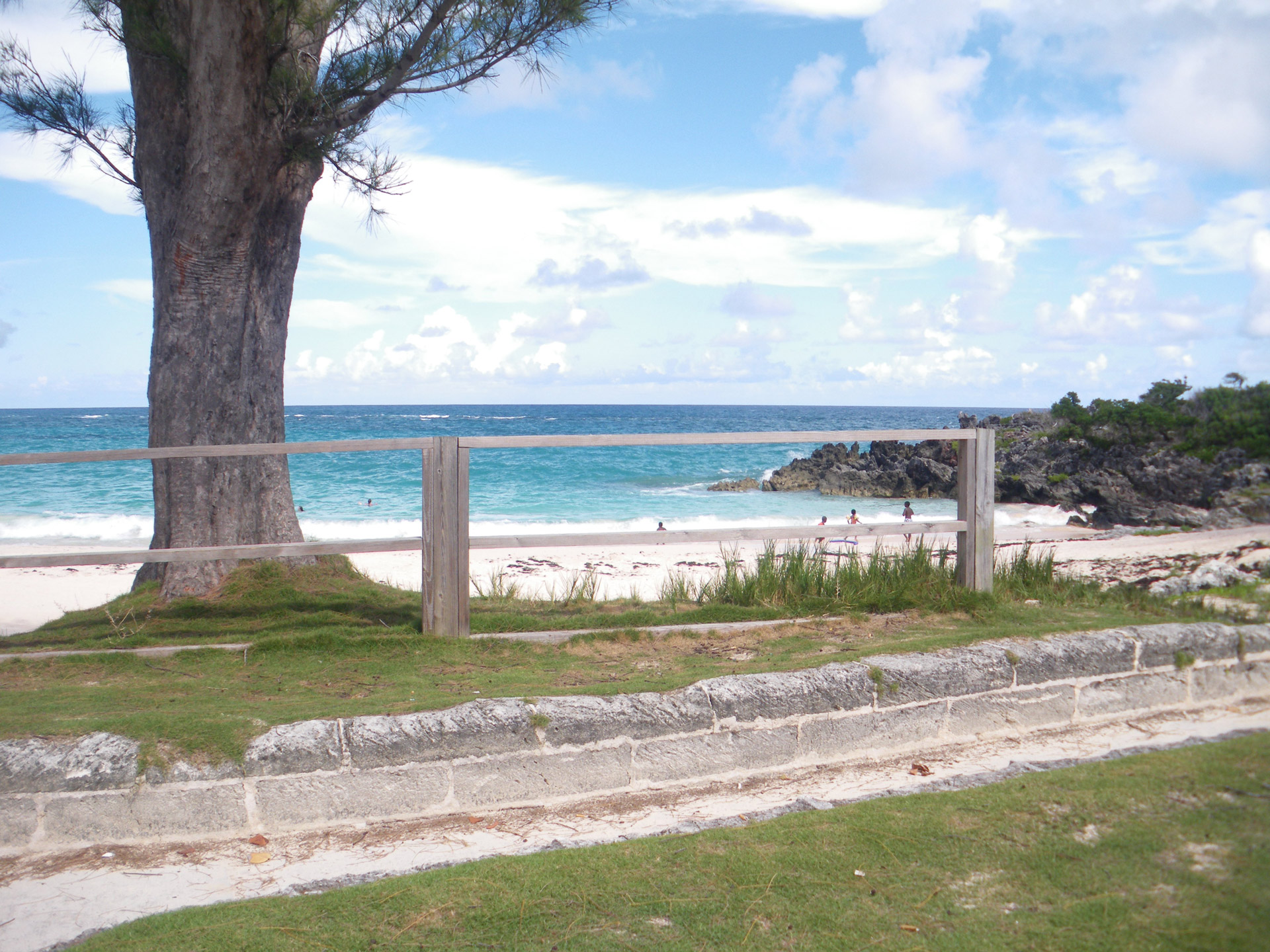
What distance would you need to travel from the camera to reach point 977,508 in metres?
5.54

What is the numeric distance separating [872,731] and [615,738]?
4.20 feet

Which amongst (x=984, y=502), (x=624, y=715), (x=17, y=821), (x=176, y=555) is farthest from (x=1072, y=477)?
(x=17, y=821)

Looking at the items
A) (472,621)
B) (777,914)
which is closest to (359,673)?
(472,621)

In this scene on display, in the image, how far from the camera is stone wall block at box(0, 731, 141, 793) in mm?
3229

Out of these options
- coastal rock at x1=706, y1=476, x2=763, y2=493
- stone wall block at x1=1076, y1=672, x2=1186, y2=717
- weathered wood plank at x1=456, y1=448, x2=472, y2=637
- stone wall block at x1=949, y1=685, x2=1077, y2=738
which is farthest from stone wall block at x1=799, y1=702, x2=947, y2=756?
coastal rock at x1=706, y1=476, x2=763, y2=493

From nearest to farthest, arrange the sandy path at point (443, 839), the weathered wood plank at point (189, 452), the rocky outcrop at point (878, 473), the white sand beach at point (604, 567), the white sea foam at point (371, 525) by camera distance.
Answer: the sandy path at point (443, 839)
the weathered wood plank at point (189, 452)
the white sand beach at point (604, 567)
the white sea foam at point (371, 525)
the rocky outcrop at point (878, 473)

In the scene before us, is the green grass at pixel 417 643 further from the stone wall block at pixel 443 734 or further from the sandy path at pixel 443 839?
the sandy path at pixel 443 839

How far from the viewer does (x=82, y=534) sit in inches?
714

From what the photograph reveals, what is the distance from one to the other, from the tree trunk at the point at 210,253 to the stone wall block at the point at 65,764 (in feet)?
8.01

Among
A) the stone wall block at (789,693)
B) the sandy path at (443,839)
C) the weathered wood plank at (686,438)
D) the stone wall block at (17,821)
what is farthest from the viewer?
the weathered wood plank at (686,438)

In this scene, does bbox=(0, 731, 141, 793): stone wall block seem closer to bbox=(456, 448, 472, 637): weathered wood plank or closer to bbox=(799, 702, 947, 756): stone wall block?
bbox=(456, 448, 472, 637): weathered wood plank

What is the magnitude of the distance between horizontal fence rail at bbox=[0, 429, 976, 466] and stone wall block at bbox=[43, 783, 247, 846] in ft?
5.46

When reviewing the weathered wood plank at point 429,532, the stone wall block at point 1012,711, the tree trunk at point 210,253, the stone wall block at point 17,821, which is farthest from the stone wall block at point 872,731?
the tree trunk at point 210,253

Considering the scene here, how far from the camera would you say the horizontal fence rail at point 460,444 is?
4.52 m
